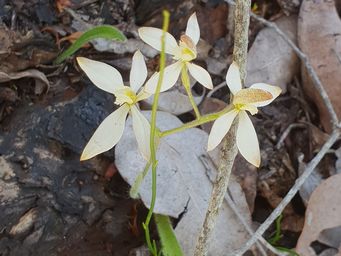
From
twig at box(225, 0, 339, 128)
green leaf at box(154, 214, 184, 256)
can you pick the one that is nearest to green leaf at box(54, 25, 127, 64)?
twig at box(225, 0, 339, 128)

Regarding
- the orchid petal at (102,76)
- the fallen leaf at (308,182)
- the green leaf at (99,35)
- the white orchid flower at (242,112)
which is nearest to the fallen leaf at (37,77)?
the green leaf at (99,35)

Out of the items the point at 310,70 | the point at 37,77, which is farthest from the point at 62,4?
the point at 310,70

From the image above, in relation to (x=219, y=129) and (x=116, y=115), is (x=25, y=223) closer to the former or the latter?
(x=116, y=115)

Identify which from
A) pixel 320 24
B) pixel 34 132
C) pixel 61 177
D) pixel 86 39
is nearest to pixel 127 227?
pixel 61 177

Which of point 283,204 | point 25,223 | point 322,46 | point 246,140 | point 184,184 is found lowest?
point 25,223

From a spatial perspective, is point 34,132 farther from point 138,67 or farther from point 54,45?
point 138,67

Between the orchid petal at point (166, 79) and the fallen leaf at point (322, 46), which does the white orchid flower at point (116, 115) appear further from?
the fallen leaf at point (322, 46)
